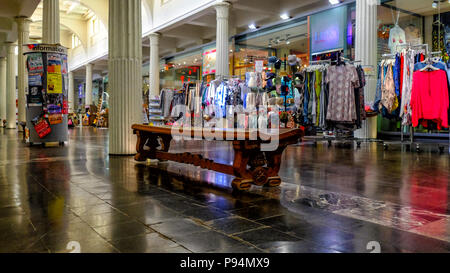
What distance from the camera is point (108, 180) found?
3840mm

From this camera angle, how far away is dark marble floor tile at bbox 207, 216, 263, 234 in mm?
2141

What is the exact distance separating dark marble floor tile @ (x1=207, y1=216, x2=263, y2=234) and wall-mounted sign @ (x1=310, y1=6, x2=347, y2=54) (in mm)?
9543

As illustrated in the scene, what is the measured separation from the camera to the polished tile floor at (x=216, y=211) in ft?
6.23

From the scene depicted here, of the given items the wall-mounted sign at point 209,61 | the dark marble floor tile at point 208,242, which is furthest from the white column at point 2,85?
the dark marble floor tile at point 208,242

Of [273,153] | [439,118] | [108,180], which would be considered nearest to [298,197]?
[273,153]

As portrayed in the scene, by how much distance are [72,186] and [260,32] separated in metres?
12.1

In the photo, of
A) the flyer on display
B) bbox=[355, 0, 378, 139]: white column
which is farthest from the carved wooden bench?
the flyer on display

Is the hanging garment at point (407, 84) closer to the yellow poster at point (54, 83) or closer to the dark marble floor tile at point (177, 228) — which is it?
the dark marble floor tile at point (177, 228)

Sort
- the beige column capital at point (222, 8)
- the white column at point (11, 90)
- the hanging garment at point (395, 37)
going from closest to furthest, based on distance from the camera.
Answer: the hanging garment at point (395, 37) → the beige column capital at point (222, 8) → the white column at point (11, 90)

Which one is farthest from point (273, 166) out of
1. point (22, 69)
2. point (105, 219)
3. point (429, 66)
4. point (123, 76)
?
point (22, 69)

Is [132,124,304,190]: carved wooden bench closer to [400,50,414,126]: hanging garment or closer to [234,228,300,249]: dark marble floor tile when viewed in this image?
[234,228,300,249]: dark marble floor tile

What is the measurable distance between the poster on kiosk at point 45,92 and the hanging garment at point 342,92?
5.77 m

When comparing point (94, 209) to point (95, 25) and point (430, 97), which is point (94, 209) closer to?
point (430, 97)
